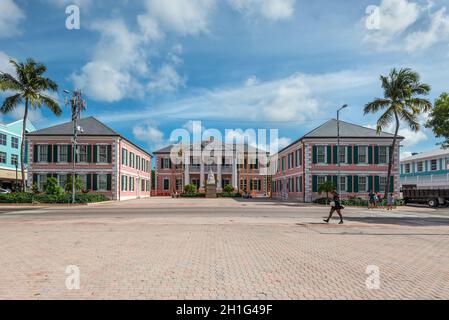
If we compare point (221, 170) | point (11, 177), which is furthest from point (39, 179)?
point (221, 170)

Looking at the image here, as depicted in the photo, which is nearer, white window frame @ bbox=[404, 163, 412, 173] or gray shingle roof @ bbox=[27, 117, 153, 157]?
gray shingle roof @ bbox=[27, 117, 153, 157]

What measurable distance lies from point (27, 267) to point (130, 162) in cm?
4455

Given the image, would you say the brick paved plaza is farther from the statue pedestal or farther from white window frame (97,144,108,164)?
the statue pedestal

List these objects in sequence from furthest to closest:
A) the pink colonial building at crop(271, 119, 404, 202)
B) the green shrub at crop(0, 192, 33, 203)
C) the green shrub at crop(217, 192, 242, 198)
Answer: the green shrub at crop(217, 192, 242, 198) → the pink colonial building at crop(271, 119, 404, 202) → the green shrub at crop(0, 192, 33, 203)

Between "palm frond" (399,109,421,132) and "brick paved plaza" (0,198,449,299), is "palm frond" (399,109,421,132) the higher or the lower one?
the higher one

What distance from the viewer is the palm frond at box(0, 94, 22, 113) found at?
34.7m

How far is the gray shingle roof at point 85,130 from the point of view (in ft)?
143

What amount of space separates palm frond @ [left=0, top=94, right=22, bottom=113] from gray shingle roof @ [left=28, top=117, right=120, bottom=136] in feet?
27.8

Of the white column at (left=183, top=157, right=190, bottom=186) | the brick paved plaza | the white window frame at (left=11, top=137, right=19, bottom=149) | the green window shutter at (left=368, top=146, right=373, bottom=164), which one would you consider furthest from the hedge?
the white column at (left=183, top=157, right=190, bottom=186)

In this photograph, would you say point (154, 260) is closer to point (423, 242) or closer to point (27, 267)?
point (27, 267)

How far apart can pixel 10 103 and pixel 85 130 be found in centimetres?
1053

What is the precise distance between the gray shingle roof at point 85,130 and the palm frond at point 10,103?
27.8ft

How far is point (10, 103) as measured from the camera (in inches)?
1368

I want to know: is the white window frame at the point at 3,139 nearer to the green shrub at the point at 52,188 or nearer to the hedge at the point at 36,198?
the hedge at the point at 36,198
